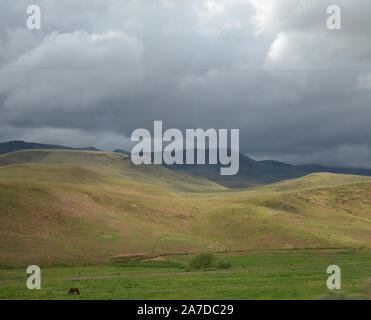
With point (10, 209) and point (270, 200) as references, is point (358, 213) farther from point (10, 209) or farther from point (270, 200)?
point (10, 209)

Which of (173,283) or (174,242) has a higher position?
(174,242)

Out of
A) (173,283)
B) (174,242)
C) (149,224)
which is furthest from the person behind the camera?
(149,224)

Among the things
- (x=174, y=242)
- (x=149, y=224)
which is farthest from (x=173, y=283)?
(x=149, y=224)

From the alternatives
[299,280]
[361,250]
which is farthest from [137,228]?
[299,280]

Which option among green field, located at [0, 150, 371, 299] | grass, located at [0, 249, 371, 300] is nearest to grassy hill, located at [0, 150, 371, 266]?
green field, located at [0, 150, 371, 299]

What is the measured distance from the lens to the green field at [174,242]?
3750 centimetres

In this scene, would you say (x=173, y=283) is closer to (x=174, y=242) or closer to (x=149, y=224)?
(x=174, y=242)

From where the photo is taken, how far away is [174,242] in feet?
266

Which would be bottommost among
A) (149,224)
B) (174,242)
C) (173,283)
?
(173,283)

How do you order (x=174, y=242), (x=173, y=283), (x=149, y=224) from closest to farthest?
(x=173, y=283), (x=174, y=242), (x=149, y=224)

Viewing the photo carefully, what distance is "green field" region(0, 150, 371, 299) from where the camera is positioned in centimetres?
3750

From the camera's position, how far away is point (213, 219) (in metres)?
106

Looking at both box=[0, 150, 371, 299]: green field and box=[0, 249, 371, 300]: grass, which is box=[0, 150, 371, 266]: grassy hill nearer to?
box=[0, 150, 371, 299]: green field

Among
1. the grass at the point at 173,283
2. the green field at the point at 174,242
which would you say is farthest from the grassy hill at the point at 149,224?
the grass at the point at 173,283
